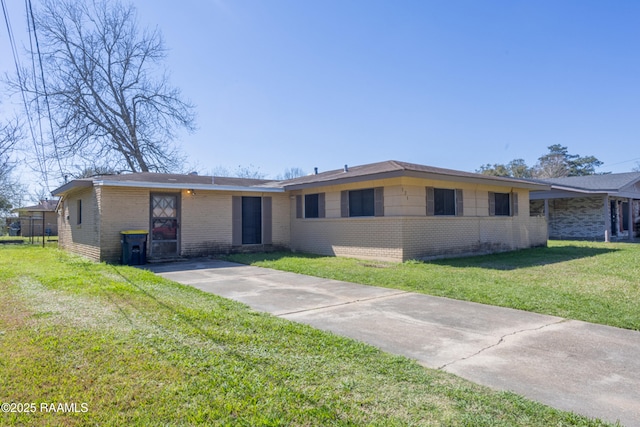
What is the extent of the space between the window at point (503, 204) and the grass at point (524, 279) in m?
2.12

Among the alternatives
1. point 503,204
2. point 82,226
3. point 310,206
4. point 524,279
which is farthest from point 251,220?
point 503,204

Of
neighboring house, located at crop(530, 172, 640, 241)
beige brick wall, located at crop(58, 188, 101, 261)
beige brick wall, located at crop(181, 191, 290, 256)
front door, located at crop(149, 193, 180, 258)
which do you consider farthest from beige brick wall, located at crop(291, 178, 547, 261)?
beige brick wall, located at crop(58, 188, 101, 261)

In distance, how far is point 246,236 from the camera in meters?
14.4

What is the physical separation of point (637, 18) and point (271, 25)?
523 inches

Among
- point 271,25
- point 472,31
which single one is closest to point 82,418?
point 271,25

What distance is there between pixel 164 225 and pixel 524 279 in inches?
419

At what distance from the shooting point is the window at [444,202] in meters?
12.1

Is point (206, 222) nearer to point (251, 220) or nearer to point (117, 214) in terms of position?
point (251, 220)

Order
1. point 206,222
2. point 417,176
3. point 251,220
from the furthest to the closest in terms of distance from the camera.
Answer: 1. point 251,220
2. point 206,222
3. point 417,176

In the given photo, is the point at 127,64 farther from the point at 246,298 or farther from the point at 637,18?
the point at 637,18

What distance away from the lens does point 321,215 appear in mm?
14047

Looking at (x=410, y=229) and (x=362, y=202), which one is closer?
(x=410, y=229)

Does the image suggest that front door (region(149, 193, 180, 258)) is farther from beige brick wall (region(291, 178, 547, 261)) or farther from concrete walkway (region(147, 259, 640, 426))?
concrete walkway (region(147, 259, 640, 426))

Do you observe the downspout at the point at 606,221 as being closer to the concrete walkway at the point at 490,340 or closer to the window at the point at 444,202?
the window at the point at 444,202
